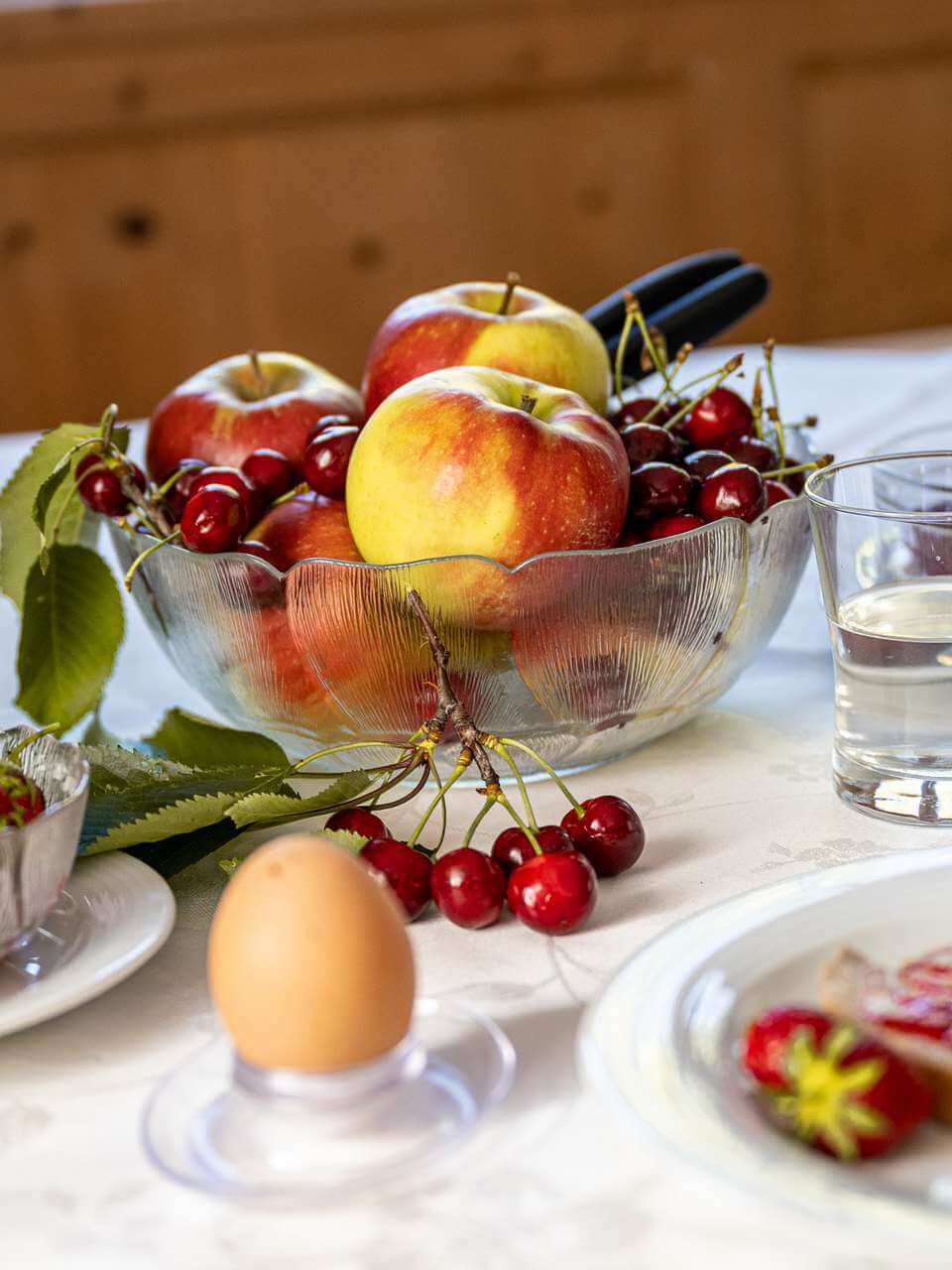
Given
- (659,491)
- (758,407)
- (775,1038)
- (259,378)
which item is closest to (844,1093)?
(775,1038)

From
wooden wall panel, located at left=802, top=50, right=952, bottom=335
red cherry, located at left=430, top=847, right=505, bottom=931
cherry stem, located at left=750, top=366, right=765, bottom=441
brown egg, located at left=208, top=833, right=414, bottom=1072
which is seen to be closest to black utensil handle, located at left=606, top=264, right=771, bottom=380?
cherry stem, located at left=750, top=366, right=765, bottom=441

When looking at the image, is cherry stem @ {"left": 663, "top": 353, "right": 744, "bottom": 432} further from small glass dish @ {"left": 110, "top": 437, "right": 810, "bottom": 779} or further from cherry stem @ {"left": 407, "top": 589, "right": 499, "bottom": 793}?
cherry stem @ {"left": 407, "top": 589, "right": 499, "bottom": 793}

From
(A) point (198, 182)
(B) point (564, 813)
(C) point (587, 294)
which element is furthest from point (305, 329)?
(B) point (564, 813)

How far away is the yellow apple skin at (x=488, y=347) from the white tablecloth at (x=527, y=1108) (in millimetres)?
192

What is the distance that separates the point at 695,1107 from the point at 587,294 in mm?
2962

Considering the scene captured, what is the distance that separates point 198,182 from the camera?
2984 millimetres

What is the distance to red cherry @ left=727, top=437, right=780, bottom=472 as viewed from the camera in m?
0.75

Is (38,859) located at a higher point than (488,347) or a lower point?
lower

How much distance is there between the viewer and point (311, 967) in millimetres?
413

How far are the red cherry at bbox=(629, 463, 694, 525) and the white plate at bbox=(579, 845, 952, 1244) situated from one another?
23 centimetres

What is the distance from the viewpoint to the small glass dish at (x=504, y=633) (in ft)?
2.07

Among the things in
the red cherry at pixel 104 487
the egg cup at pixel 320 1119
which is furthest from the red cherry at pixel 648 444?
the egg cup at pixel 320 1119

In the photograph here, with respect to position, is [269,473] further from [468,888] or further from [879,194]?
[879,194]

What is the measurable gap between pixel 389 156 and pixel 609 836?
266cm
